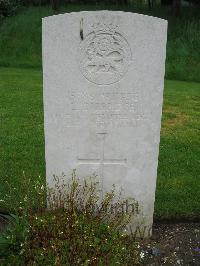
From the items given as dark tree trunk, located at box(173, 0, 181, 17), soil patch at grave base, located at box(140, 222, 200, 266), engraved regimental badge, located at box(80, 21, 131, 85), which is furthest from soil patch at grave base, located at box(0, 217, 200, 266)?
dark tree trunk, located at box(173, 0, 181, 17)

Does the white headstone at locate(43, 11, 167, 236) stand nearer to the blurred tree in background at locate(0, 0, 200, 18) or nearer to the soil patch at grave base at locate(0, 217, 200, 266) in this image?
the soil patch at grave base at locate(0, 217, 200, 266)

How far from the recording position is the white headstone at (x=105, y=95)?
372cm

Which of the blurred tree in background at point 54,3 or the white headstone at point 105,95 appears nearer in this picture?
the white headstone at point 105,95

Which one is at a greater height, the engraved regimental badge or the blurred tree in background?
the blurred tree in background

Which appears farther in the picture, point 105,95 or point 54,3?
point 54,3

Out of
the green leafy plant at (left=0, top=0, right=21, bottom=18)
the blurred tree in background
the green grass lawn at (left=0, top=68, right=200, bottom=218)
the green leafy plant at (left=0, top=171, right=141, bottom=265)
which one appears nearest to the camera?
the green leafy plant at (left=0, top=171, right=141, bottom=265)

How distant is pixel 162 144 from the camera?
6.82 m

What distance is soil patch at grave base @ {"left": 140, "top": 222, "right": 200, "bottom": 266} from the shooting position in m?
3.92

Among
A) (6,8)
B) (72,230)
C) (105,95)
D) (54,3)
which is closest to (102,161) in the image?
(105,95)

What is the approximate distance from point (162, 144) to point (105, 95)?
123 inches

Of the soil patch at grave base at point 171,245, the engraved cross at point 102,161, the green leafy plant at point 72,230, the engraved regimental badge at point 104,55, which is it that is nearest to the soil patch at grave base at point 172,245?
the soil patch at grave base at point 171,245

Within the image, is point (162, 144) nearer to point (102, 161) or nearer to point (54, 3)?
point (102, 161)

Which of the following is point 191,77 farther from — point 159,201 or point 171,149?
point 159,201

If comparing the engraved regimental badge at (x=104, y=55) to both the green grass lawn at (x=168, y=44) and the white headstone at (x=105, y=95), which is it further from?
the green grass lawn at (x=168, y=44)
